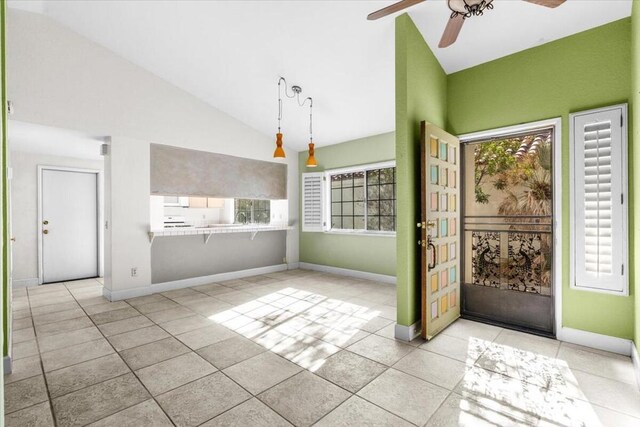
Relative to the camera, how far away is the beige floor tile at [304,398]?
7.15 feet

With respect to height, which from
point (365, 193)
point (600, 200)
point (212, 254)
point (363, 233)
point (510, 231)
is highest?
point (365, 193)

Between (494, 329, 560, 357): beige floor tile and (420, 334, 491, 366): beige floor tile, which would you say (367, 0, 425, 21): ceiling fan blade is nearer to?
(420, 334, 491, 366): beige floor tile

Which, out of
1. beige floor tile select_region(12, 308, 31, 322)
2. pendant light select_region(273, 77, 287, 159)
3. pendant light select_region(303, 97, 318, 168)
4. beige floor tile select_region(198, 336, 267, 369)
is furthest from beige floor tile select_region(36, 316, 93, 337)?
pendant light select_region(303, 97, 318, 168)

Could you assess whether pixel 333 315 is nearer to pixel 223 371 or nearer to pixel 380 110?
pixel 223 371

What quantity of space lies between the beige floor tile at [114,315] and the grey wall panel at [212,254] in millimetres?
918

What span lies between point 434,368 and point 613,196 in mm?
2185

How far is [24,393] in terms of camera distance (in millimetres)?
2420

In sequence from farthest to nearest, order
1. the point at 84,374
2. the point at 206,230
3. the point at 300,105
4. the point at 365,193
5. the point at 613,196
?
the point at 365,193, the point at 206,230, the point at 300,105, the point at 613,196, the point at 84,374

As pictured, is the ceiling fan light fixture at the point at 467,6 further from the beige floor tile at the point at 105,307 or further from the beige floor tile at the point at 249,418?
Result: the beige floor tile at the point at 105,307

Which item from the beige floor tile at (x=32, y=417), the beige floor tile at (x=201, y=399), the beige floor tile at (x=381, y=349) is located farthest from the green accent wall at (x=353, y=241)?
the beige floor tile at (x=32, y=417)

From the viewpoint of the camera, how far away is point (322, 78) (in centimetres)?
432

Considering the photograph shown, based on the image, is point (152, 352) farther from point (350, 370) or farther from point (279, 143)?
point (279, 143)

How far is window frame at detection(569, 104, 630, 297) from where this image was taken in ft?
9.50

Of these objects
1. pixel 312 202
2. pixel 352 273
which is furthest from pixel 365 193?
pixel 352 273
